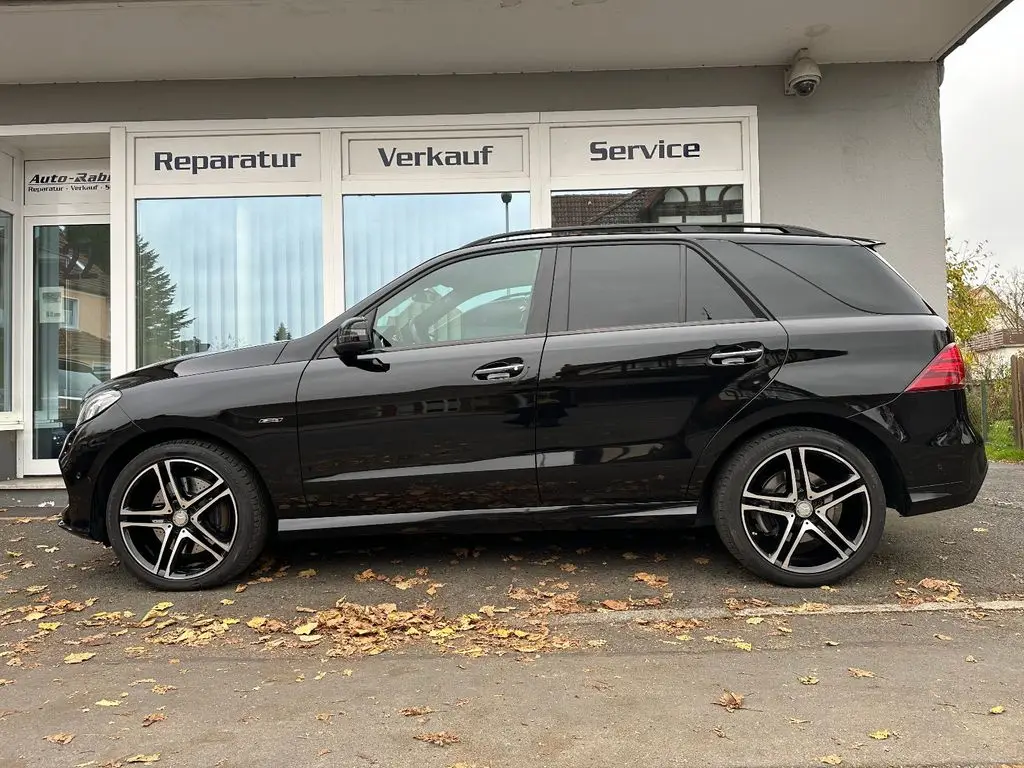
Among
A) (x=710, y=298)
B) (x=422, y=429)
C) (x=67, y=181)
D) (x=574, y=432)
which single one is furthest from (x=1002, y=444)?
→ (x=67, y=181)

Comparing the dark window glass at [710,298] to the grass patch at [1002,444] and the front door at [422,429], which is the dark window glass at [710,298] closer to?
the front door at [422,429]

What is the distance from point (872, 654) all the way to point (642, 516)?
1229 mm

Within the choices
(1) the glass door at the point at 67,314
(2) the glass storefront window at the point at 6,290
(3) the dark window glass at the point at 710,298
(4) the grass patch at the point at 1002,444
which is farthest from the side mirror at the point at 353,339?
(4) the grass patch at the point at 1002,444

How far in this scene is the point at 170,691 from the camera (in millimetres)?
2912

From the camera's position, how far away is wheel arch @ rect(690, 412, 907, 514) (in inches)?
153

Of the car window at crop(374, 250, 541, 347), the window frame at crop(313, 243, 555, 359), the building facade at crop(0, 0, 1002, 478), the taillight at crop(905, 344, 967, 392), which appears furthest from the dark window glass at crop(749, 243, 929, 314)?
the building facade at crop(0, 0, 1002, 478)

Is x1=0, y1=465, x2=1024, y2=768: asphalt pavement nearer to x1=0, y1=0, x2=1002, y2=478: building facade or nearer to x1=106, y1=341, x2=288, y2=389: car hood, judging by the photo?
x1=106, y1=341, x2=288, y2=389: car hood

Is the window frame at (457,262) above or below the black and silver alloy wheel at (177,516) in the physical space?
above

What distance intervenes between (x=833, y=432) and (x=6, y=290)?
7679 mm

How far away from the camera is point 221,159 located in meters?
6.98

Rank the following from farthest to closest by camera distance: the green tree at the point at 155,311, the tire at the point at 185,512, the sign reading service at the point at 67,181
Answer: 1. the sign reading service at the point at 67,181
2. the green tree at the point at 155,311
3. the tire at the point at 185,512

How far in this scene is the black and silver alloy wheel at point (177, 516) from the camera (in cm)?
394

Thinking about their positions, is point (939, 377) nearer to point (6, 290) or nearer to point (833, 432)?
point (833, 432)

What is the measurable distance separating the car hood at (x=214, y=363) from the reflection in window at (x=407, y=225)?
299 cm
